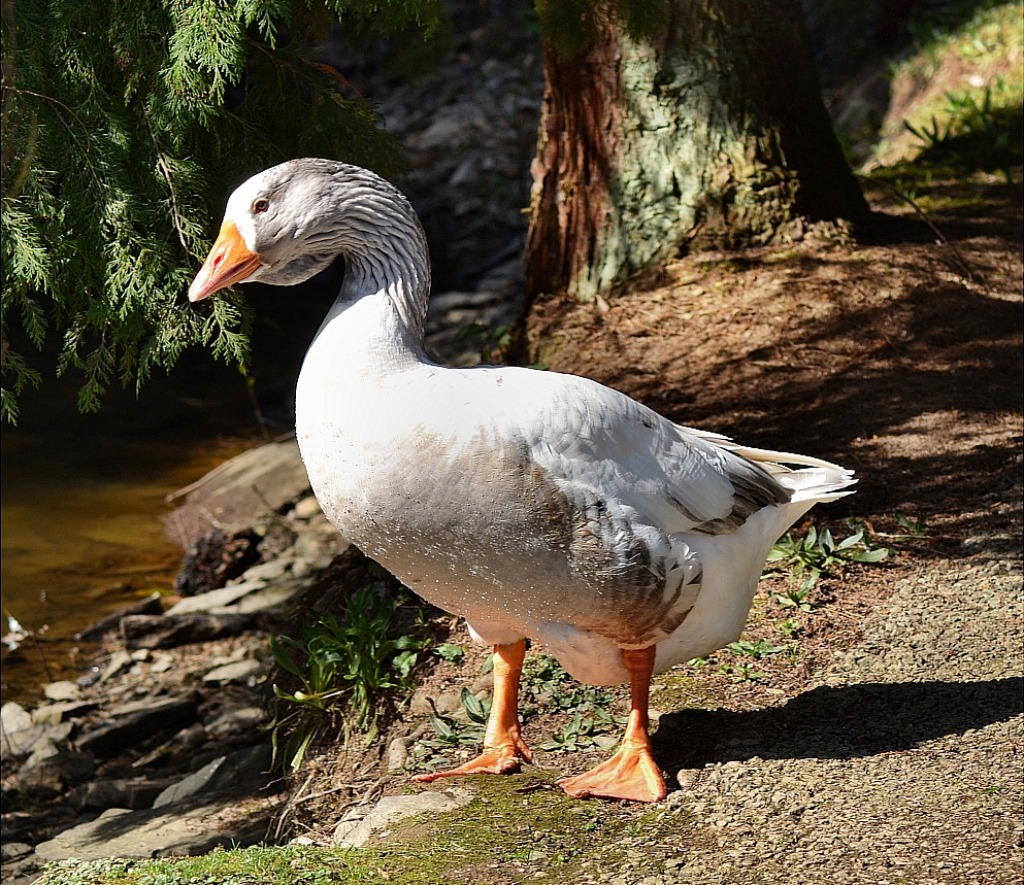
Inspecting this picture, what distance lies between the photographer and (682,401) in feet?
20.9

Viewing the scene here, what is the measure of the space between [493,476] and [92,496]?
729 cm

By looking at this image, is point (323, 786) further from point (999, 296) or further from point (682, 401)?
point (999, 296)

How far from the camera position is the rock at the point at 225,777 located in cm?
516

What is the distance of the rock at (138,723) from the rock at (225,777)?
1012 mm

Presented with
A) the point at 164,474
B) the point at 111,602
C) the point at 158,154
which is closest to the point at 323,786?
the point at 158,154

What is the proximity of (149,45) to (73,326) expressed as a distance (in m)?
1.03

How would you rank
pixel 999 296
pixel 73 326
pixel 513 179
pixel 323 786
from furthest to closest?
pixel 513 179 → pixel 999 296 → pixel 323 786 → pixel 73 326

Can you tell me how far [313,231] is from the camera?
3408 mm

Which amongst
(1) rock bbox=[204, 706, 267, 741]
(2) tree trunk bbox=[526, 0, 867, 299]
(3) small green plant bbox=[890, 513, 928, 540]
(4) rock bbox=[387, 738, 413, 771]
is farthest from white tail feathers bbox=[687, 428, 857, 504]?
(2) tree trunk bbox=[526, 0, 867, 299]

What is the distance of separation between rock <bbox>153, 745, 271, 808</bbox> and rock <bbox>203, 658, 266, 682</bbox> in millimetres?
1453

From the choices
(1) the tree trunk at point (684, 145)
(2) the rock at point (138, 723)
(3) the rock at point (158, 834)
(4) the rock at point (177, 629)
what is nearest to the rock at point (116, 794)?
(3) the rock at point (158, 834)

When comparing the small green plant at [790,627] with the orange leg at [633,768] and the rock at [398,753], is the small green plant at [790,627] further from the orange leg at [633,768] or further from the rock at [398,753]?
the rock at [398,753]

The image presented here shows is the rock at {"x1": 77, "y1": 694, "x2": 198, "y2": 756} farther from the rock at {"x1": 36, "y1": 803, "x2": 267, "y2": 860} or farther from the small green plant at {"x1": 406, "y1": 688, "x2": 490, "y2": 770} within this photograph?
the small green plant at {"x1": 406, "y1": 688, "x2": 490, "y2": 770}

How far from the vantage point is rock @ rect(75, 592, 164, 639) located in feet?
25.1
